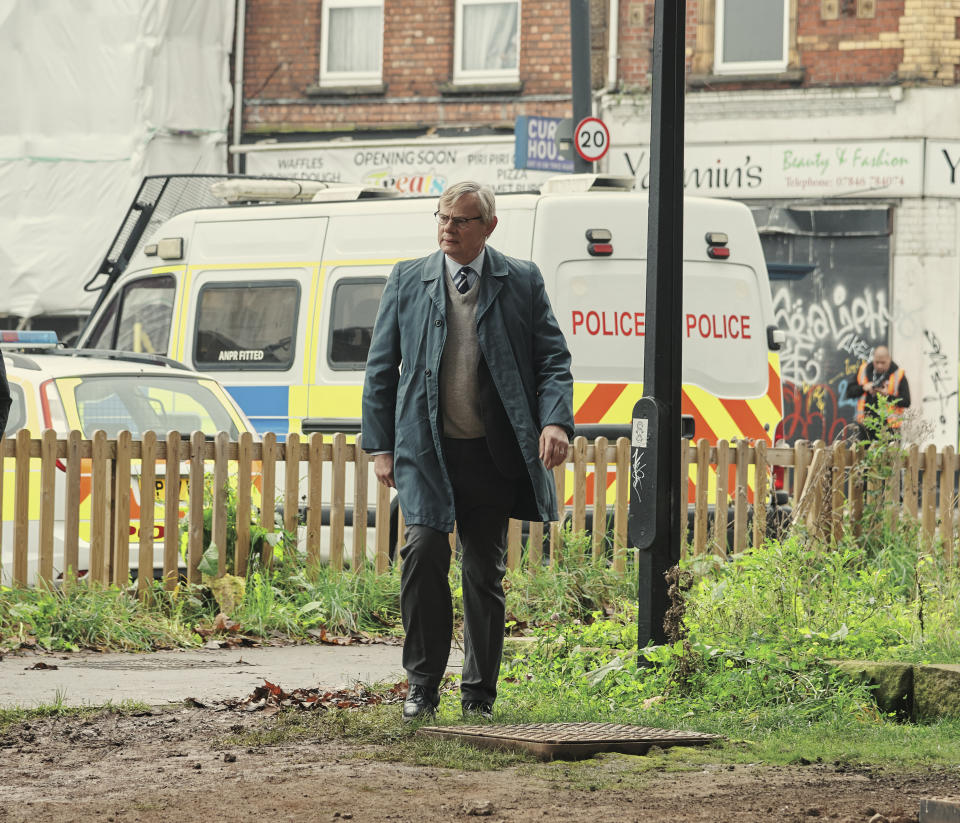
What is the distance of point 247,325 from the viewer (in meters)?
11.9

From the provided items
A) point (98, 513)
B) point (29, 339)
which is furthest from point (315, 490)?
point (29, 339)

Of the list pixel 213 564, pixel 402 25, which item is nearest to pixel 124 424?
pixel 213 564

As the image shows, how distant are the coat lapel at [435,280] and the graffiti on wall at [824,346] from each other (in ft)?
47.1

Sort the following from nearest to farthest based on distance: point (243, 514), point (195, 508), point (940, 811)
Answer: point (940, 811), point (195, 508), point (243, 514)

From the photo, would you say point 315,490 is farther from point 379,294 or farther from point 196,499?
point 379,294

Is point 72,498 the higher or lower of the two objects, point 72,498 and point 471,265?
the lower

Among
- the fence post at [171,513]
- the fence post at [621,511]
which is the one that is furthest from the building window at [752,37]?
the fence post at [171,513]

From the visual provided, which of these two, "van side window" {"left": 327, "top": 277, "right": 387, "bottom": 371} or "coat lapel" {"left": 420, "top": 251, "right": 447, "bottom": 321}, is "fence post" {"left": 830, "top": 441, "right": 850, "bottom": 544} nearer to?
"van side window" {"left": 327, "top": 277, "right": 387, "bottom": 371}

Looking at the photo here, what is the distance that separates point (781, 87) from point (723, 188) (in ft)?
4.57

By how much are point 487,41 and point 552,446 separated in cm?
1682

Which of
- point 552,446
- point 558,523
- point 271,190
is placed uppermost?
point 271,190

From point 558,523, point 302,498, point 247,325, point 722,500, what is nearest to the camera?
Result: point 558,523

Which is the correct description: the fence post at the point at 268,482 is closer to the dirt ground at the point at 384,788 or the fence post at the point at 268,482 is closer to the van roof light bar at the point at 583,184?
the van roof light bar at the point at 583,184

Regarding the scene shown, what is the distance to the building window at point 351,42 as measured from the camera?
2214 centimetres
